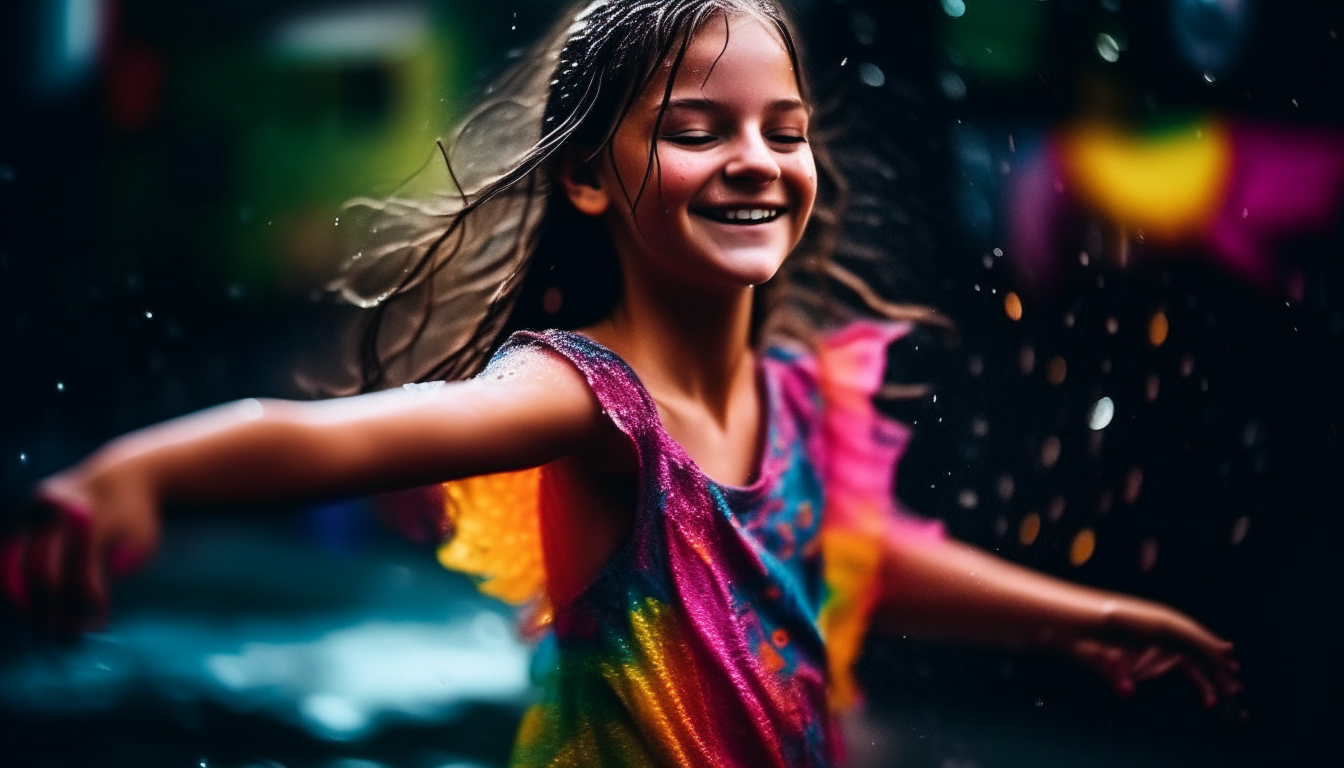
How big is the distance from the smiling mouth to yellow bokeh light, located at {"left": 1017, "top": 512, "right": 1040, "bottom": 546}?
16 cm

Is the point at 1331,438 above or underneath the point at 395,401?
underneath

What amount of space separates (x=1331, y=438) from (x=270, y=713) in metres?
0.51

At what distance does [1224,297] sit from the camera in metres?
0.49

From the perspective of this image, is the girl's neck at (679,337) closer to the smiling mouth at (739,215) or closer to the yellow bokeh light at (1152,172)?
the smiling mouth at (739,215)

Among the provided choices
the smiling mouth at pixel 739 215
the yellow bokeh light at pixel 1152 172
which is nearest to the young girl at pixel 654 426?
the smiling mouth at pixel 739 215

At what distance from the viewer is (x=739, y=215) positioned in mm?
Answer: 368

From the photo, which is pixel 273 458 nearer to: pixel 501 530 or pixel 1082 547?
pixel 501 530

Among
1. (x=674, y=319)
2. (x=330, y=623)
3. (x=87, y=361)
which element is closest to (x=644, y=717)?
(x=674, y=319)

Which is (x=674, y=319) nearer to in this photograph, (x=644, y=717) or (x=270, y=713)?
(x=644, y=717)

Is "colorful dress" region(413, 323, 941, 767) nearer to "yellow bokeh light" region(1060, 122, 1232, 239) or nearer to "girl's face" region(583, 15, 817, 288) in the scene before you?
"girl's face" region(583, 15, 817, 288)

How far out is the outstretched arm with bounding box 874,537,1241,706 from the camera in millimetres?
453

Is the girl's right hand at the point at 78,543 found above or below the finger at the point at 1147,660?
above

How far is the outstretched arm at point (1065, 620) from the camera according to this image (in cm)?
45

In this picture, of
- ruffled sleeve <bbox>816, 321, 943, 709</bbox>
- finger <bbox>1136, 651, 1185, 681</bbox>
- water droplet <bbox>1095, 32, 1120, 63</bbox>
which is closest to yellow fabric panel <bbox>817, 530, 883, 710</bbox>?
ruffled sleeve <bbox>816, 321, 943, 709</bbox>
